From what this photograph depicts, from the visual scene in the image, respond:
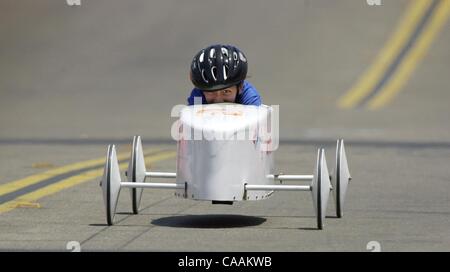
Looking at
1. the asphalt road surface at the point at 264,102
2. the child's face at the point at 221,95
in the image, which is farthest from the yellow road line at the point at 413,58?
the child's face at the point at 221,95

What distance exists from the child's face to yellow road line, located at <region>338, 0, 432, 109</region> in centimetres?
1312

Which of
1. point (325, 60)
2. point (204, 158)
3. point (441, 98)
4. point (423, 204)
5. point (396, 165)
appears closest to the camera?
point (204, 158)

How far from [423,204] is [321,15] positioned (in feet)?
66.2

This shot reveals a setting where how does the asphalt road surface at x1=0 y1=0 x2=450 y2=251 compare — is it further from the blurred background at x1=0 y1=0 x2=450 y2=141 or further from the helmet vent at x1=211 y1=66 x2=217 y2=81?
the helmet vent at x1=211 y1=66 x2=217 y2=81

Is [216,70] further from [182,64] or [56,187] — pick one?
[182,64]

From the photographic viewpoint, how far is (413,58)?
98.1 ft

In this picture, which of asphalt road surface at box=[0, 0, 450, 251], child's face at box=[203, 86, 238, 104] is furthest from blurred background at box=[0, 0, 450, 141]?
child's face at box=[203, 86, 238, 104]

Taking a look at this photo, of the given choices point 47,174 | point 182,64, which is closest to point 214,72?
point 47,174

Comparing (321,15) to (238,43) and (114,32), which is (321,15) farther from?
(114,32)

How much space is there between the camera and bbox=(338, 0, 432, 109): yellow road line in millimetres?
25797

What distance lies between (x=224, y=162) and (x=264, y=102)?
45.5 ft

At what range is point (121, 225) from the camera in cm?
1127

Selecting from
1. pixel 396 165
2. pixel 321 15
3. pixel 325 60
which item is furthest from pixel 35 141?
pixel 321 15

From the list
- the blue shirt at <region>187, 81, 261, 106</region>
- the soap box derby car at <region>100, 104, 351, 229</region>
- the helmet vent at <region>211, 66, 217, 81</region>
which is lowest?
the soap box derby car at <region>100, 104, 351, 229</region>
